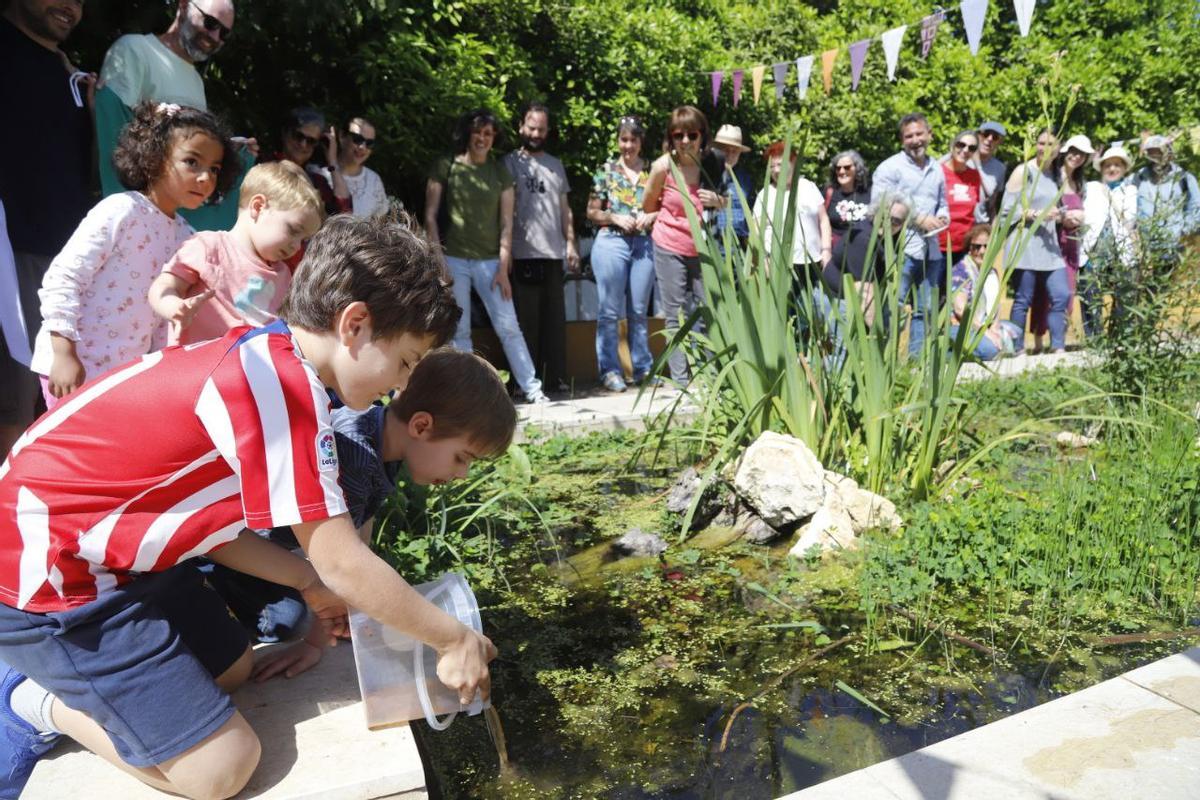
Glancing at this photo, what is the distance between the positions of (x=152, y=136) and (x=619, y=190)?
3339 mm

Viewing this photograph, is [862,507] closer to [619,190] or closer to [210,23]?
[210,23]

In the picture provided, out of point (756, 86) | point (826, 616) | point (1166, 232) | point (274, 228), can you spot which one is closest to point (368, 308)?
point (274, 228)

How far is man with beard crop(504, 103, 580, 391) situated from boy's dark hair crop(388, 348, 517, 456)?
3.41 metres

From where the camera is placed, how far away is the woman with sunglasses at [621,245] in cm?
570

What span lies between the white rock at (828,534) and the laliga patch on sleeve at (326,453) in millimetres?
1805

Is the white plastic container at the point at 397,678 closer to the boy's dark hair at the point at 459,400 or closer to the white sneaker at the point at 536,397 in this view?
the boy's dark hair at the point at 459,400

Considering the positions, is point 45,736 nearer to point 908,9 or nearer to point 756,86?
→ point 756,86

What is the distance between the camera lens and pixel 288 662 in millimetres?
2059

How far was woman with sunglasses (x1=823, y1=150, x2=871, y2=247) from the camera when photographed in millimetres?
6012

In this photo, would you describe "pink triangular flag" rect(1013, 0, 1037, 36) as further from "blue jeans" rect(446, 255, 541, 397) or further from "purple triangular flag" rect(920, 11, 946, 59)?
"blue jeans" rect(446, 255, 541, 397)

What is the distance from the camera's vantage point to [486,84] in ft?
19.5

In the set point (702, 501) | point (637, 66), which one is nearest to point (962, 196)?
point (637, 66)

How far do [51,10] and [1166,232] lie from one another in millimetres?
4290

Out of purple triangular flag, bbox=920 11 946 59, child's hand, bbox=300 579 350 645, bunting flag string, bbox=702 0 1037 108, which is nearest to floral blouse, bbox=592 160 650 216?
bunting flag string, bbox=702 0 1037 108
